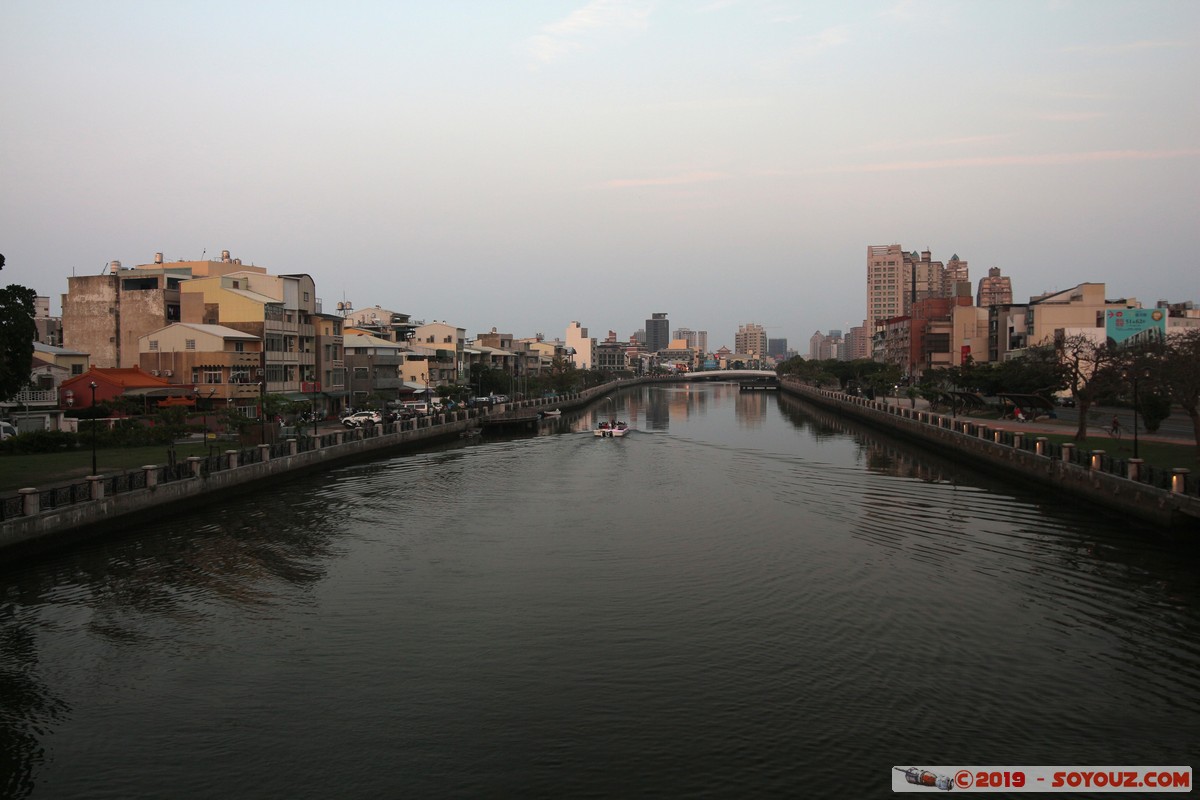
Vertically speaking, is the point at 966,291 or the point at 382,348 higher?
the point at 966,291

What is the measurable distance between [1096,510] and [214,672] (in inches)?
1197

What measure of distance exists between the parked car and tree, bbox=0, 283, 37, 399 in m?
29.1

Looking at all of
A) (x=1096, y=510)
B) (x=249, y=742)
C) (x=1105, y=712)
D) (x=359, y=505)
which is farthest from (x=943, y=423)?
(x=249, y=742)

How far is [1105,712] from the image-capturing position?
1467 centimetres

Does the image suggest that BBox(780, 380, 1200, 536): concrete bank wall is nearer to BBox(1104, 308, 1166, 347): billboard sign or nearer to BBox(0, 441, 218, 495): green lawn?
BBox(1104, 308, 1166, 347): billboard sign

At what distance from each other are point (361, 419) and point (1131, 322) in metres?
70.4

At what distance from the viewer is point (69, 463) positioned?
34000 mm

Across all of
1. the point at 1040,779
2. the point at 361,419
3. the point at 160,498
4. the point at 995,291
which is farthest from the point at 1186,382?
the point at 995,291

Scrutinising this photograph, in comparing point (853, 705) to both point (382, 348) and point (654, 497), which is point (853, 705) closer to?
point (654, 497)

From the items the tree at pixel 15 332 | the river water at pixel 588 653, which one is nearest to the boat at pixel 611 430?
the river water at pixel 588 653

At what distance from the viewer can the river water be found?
13023 mm

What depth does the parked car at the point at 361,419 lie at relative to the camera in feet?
196

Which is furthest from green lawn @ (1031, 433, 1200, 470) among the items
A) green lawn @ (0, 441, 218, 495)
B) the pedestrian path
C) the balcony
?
the balcony

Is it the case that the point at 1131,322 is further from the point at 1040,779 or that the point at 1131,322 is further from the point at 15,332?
the point at 15,332
